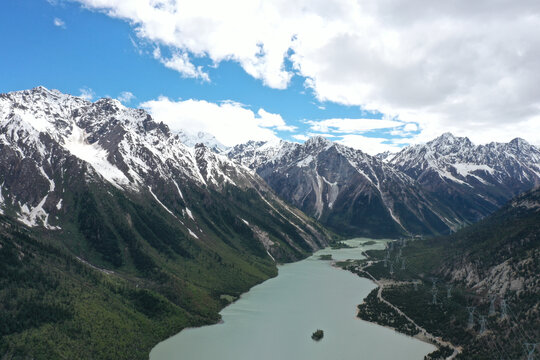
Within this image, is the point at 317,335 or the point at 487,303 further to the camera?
the point at 487,303

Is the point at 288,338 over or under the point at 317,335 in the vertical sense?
under

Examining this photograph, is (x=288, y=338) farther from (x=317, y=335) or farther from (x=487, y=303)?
(x=487, y=303)

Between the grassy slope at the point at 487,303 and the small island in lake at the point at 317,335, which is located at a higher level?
the grassy slope at the point at 487,303

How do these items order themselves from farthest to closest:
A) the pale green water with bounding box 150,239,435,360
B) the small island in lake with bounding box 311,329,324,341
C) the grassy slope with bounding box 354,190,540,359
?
the small island in lake with bounding box 311,329,324,341
the pale green water with bounding box 150,239,435,360
the grassy slope with bounding box 354,190,540,359

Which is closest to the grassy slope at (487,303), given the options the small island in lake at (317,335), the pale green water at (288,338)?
the pale green water at (288,338)

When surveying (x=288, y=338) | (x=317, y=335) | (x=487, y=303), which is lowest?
(x=288, y=338)

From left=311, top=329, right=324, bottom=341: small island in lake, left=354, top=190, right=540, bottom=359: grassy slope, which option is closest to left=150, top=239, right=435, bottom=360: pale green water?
left=311, top=329, right=324, bottom=341: small island in lake

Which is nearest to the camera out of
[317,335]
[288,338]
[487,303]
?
[288,338]

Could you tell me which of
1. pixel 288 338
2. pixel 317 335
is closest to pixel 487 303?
pixel 317 335

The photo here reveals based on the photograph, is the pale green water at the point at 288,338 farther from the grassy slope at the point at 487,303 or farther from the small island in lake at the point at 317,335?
the grassy slope at the point at 487,303

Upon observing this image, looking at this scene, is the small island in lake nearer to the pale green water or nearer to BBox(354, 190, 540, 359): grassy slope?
the pale green water

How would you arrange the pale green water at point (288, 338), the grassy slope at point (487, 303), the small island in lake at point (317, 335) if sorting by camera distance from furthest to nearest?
the small island in lake at point (317, 335) → the pale green water at point (288, 338) → the grassy slope at point (487, 303)

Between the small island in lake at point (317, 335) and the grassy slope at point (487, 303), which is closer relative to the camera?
the grassy slope at point (487, 303)

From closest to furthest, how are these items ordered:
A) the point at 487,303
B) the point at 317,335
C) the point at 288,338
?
the point at 288,338 < the point at 317,335 < the point at 487,303
